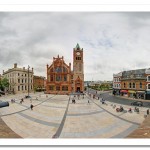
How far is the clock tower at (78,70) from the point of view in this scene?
3090mm

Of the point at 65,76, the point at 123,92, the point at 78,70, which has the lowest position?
the point at 123,92

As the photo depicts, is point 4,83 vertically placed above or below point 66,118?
above

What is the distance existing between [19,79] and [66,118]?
1.35m

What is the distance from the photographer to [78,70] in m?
3.15

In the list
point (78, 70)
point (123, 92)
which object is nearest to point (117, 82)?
point (123, 92)

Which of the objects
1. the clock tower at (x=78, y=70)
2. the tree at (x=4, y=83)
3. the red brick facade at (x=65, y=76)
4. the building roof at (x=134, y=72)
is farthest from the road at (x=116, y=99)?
the tree at (x=4, y=83)

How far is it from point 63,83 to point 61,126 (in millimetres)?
903

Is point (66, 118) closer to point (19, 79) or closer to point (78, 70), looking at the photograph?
point (78, 70)

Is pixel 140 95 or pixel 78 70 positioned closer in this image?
pixel 78 70

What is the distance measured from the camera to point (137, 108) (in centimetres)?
325

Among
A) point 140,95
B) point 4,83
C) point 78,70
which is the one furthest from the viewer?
point 4,83

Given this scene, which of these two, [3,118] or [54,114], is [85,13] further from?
[3,118]

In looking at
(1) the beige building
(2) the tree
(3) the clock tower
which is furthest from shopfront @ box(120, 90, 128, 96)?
(2) the tree
